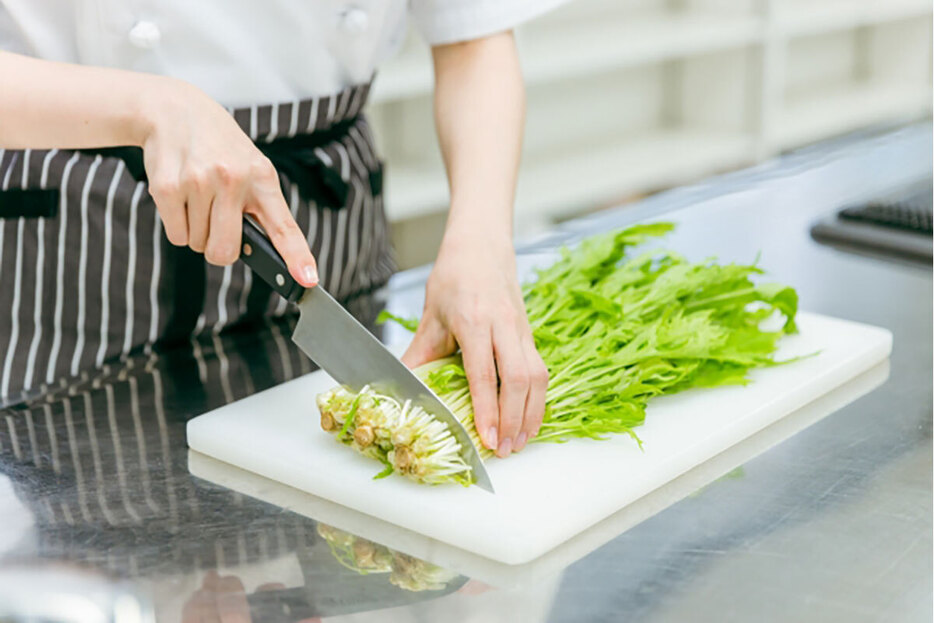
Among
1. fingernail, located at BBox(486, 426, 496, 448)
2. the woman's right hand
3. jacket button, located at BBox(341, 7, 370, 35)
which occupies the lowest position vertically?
fingernail, located at BBox(486, 426, 496, 448)

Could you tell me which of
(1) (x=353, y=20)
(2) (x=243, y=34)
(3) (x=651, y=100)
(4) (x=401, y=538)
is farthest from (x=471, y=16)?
(3) (x=651, y=100)

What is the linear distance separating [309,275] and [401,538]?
0.81ft

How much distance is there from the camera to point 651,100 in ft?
13.4

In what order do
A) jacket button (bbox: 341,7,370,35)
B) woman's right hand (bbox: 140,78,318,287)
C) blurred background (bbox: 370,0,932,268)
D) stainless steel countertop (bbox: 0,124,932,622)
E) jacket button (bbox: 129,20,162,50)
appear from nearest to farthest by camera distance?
stainless steel countertop (bbox: 0,124,932,622) → woman's right hand (bbox: 140,78,318,287) → jacket button (bbox: 129,20,162,50) → jacket button (bbox: 341,7,370,35) → blurred background (bbox: 370,0,932,268)

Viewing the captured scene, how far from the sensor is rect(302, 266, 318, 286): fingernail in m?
1.00

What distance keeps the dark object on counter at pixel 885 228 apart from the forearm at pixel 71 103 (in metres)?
1.01

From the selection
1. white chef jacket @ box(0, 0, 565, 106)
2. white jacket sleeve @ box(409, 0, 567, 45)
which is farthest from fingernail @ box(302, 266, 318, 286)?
white jacket sleeve @ box(409, 0, 567, 45)

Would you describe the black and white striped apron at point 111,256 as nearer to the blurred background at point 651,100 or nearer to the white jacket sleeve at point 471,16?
the white jacket sleeve at point 471,16

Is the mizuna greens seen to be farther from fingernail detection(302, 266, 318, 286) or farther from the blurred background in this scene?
the blurred background

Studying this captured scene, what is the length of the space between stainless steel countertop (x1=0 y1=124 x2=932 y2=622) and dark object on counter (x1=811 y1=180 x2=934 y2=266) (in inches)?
10.2

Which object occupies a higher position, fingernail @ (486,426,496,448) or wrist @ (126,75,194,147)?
wrist @ (126,75,194,147)

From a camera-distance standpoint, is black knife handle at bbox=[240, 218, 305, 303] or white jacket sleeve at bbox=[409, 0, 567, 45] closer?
black knife handle at bbox=[240, 218, 305, 303]

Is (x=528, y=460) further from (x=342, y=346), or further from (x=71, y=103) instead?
(x=71, y=103)

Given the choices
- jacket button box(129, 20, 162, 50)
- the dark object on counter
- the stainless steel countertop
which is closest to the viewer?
the stainless steel countertop
